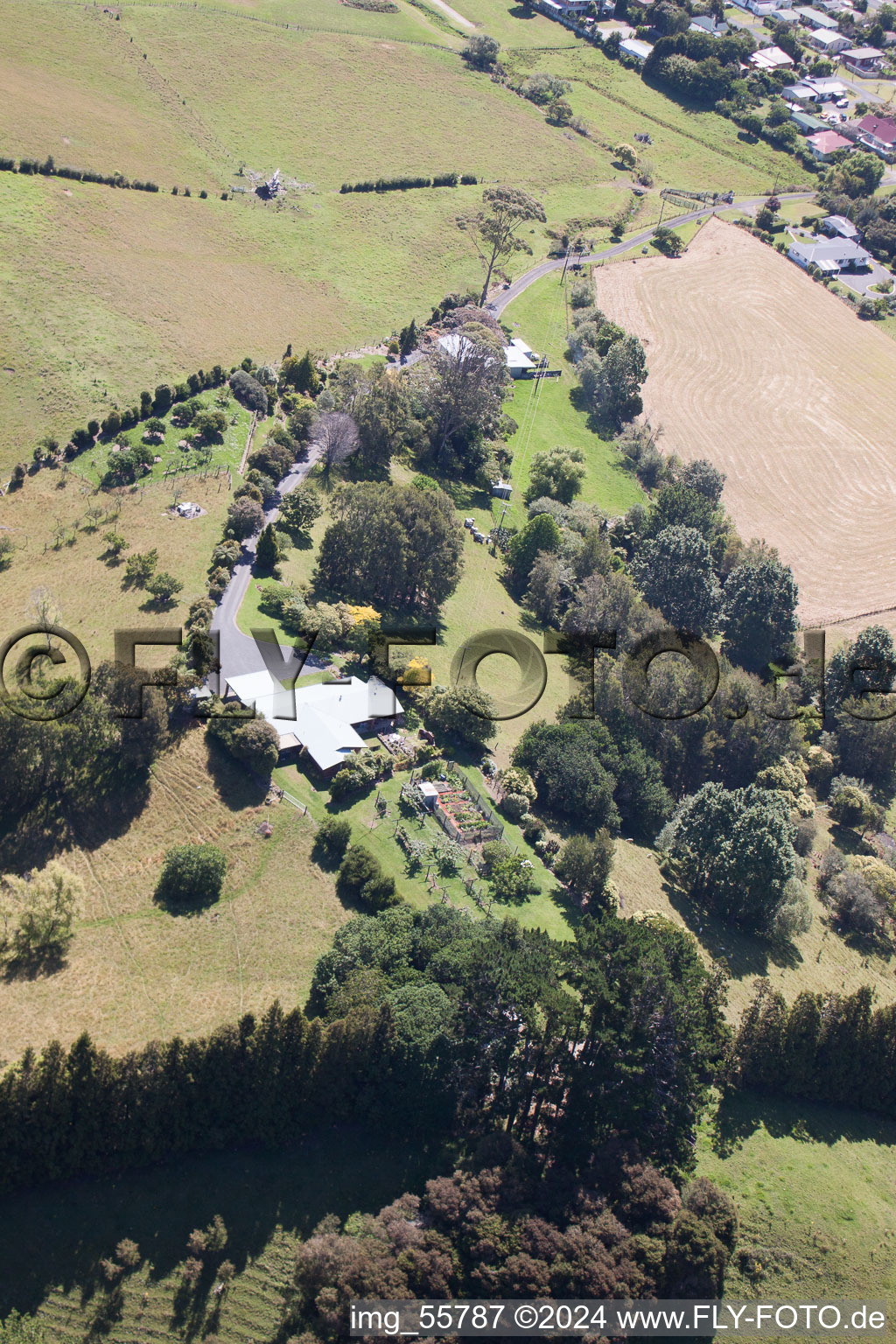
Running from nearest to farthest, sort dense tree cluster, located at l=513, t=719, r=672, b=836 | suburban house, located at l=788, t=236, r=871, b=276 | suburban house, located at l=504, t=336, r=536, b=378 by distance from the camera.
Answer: dense tree cluster, located at l=513, t=719, r=672, b=836
suburban house, located at l=504, t=336, r=536, b=378
suburban house, located at l=788, t=236, r=871, b=276

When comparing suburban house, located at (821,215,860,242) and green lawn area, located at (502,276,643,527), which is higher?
suburban house, located at (821,215,860,242)

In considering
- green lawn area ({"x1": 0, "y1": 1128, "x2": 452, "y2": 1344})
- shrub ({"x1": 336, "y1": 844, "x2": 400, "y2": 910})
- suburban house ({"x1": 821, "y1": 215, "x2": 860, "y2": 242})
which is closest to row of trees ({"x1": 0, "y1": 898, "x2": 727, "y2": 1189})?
green lawn area ({"x1": 0, "y1": 1128, "x2": 452, "y2": 1344})

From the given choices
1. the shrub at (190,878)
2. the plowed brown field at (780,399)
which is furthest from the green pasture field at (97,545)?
the plowed brown field at (780,399)

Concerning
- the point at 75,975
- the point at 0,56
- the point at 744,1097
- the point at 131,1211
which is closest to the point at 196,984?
the point at 75,975

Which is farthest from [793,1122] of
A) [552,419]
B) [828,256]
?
[828,256]

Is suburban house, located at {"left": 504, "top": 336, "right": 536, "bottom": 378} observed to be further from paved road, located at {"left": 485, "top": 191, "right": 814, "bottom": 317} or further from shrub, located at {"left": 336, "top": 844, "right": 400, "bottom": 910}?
shrub, located at {"left": 336, "top": 844, "right": 400, "bottom": 910}

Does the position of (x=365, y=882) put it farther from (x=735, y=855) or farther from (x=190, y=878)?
(x=735, y=855)

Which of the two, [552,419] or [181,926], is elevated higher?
[552,419]
